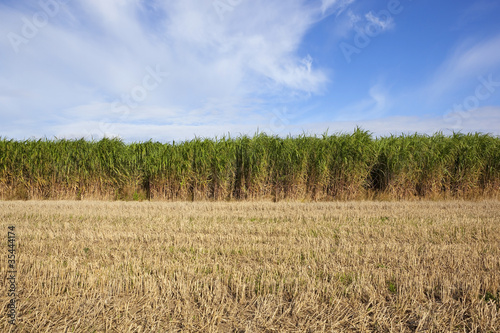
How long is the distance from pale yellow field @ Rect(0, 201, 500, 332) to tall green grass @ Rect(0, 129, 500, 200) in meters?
4.61

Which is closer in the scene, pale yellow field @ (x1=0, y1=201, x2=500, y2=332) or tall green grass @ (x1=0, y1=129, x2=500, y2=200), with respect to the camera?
pale yellow field @ (x1=0, y1=201, x2=500, y2=332)

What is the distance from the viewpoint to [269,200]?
11.2 m

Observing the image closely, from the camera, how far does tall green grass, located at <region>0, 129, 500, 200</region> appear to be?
11.4 meters

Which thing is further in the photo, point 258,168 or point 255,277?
point 258,168

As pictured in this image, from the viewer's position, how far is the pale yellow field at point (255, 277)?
9.58ft

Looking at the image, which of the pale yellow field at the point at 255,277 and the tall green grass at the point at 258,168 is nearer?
the pale yellow field at the point at 255,277

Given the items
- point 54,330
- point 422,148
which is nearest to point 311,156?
point 422,148

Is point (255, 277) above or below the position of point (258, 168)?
below

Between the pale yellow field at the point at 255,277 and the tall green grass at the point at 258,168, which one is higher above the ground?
the tall green grass at the point at 258,168

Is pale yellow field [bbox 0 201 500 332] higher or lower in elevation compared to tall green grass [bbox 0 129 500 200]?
lower

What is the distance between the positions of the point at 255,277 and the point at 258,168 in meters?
7.55

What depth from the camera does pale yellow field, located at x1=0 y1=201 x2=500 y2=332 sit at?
292 centimetres

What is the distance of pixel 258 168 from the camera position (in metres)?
11.2

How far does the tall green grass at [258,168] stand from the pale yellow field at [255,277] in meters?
4.61
